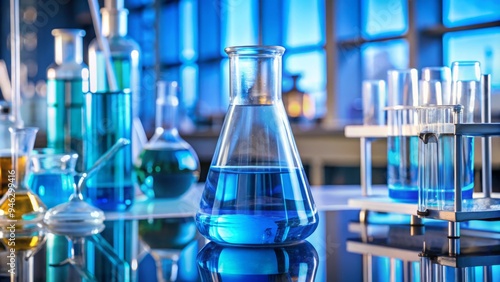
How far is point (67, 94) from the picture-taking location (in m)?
0.99

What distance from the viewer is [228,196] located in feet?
2.06

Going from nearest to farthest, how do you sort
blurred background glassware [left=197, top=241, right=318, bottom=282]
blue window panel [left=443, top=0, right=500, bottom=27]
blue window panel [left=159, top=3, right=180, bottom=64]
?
blurred background glassware [left=197, top=241, right=318, bottom=282] → blue window panel [left=443, top=0, right=500, bottom=27] → blue window panel [left=159, top=3, right=180, bottom=64]

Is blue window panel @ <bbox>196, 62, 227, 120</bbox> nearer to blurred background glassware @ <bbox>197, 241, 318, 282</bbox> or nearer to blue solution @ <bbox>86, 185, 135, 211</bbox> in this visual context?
blue solution @ <bbox>86, 185, 135, 211</bbox>

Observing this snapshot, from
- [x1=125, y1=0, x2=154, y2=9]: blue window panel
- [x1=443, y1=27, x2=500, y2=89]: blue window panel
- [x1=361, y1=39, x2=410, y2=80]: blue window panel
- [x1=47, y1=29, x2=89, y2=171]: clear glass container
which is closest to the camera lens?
[x1=47, y1=29, x2=89, y2=171]: clear glass container

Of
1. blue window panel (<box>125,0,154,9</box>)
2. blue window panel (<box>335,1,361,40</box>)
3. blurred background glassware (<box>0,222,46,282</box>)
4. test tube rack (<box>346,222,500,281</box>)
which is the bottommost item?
test tube rack (<box>346,222,500,281</box>)

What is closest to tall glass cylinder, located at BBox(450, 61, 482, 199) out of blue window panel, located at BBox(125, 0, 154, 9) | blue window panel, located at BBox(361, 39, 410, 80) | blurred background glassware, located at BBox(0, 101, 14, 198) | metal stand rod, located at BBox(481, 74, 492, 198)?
metal stand rod, located at BBox(481, 74, 492, 198)

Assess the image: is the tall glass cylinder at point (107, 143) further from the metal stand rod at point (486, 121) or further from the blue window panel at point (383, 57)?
the blue window panel at point (383, 57)

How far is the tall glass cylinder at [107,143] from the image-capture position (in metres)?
0.97

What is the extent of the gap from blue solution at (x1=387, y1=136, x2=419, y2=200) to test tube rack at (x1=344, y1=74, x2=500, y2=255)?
11 millimetres

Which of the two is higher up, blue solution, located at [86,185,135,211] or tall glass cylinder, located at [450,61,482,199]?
tall glass cylinder, located at [450,61,482,199]

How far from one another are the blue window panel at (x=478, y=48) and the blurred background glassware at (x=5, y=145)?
2.07 meters

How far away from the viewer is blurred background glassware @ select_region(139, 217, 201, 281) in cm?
56

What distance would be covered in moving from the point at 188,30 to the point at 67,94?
4.45 meters

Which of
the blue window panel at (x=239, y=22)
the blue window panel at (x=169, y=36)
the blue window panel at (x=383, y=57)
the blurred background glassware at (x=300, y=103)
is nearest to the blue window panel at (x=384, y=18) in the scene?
the blue window panel at (x=383, y=57)
